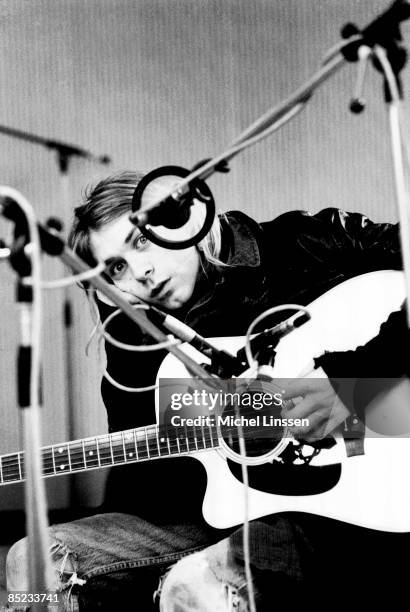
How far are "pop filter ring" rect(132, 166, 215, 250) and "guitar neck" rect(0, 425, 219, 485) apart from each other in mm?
473

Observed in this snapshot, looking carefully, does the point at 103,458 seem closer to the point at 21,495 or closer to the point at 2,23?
the point at 21,495

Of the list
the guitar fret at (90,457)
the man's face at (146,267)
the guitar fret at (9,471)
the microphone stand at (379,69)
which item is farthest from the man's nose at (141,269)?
the microphone stand at (379,69)

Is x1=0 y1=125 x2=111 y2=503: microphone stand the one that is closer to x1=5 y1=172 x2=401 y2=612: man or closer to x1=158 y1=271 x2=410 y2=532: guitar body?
x1=5 y1=172 x2=401 y2=612: man

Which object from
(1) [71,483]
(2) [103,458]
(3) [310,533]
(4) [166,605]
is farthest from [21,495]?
(3) [310,533]

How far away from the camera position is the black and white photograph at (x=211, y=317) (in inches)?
46.4

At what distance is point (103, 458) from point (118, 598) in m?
0.30

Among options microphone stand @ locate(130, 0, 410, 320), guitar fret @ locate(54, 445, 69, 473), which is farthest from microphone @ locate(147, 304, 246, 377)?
guitar fret @ locate(54, 445, 69, 473)

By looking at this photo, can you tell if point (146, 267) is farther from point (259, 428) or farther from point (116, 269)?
point (259, 428)

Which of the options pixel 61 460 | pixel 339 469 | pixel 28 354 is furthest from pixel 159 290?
pixel 28 354

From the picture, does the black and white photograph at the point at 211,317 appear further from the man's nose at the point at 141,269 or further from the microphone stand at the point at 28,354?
the microphone stand at the point at 28,354

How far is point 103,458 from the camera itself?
1279mm

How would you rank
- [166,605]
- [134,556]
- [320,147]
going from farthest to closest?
[320,147] → [134,556] → [166,605]

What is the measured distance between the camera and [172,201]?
2.49 ft

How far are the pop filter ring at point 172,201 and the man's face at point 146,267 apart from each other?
366 mm
